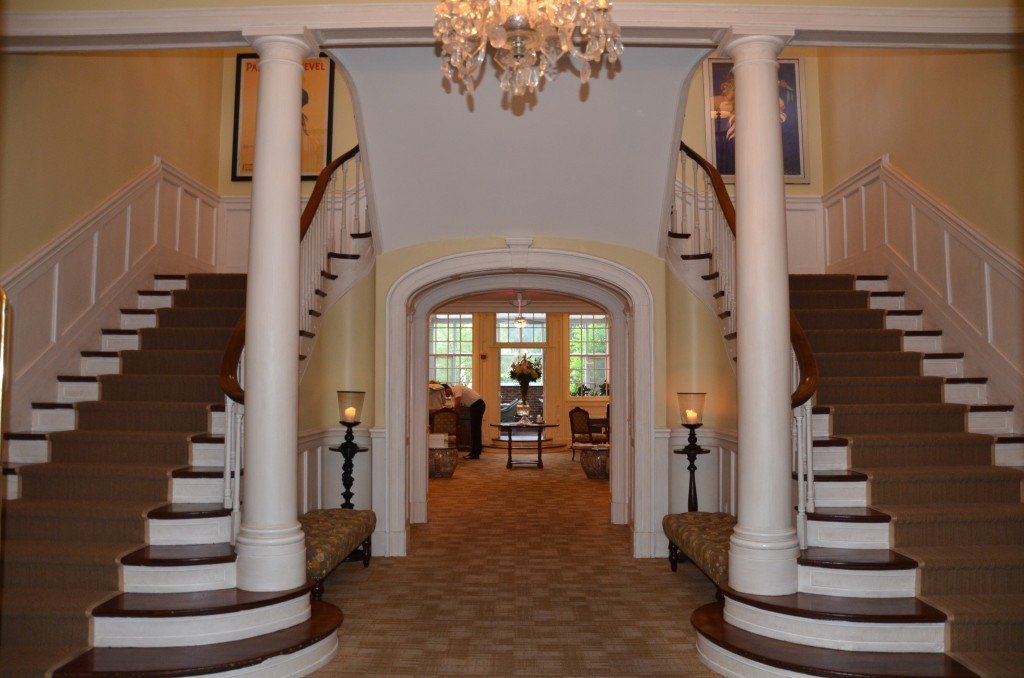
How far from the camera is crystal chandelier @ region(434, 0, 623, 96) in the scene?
284 centimetres

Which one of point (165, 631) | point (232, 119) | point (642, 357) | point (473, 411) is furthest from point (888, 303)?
point (473, 411)

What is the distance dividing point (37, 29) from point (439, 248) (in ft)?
10.4

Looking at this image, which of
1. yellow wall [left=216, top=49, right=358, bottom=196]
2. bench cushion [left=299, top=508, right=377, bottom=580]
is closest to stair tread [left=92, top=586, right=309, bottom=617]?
bench cushion [left=299, top=508, right=377, bottom=580]

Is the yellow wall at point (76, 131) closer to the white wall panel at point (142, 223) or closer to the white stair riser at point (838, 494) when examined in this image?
the white wall panel at point (142, 223)

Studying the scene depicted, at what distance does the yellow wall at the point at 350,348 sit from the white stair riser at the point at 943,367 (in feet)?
14.4

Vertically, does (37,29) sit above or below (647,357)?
above

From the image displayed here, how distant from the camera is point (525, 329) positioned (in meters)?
17.0

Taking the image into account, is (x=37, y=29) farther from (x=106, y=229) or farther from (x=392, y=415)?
(x=392, y=415)

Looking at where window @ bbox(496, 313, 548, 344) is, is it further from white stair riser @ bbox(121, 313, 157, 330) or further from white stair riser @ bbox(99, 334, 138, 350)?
white stair riser @ bbox(99, 334, 138, 350)

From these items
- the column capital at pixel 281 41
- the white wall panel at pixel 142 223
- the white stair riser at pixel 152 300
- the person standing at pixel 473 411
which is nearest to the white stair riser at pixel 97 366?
the white stair riser at pixel 152 300

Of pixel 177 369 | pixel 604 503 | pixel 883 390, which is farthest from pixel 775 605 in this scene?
pixel 604 503

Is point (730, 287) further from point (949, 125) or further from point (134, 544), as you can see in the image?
point (134, 544)

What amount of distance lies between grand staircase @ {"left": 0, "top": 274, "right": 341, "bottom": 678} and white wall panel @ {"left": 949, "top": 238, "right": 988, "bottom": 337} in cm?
489

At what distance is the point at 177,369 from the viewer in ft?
19.6
